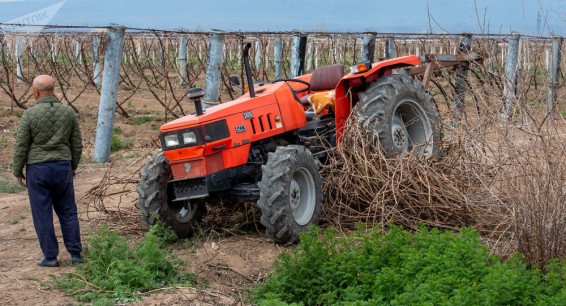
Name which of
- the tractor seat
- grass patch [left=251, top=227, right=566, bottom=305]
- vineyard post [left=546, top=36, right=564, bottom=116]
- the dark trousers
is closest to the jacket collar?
the dark trousers

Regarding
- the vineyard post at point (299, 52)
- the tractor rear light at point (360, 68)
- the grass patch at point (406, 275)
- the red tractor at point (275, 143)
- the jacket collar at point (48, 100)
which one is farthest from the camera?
the vineyard post at point (299, 52)

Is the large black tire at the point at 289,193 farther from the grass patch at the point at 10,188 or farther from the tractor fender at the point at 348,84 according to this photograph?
the grass patch at the point at 10,188

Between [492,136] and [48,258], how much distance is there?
3.44 m

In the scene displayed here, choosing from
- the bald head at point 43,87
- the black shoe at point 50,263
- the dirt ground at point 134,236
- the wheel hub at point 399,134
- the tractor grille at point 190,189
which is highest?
the bald head at point 43,87

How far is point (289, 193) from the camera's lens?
7145 millimetres

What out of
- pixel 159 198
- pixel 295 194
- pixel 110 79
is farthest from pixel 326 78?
pixel 110 79

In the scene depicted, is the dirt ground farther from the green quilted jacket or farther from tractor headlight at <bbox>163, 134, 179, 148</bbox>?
tractor headlight at <bbox>163, 134, 179, 148</bbox>

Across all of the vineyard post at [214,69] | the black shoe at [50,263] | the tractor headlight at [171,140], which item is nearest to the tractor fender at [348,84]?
the tractor headlight at [171,140]

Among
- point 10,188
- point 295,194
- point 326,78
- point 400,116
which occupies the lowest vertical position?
point 10,188

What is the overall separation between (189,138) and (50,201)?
1172 millimetres

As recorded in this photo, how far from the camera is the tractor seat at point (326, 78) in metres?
8.45

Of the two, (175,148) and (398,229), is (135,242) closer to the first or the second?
(175,148)

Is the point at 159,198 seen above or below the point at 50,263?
above

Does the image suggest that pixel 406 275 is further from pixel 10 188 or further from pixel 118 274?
pixel 10 188
